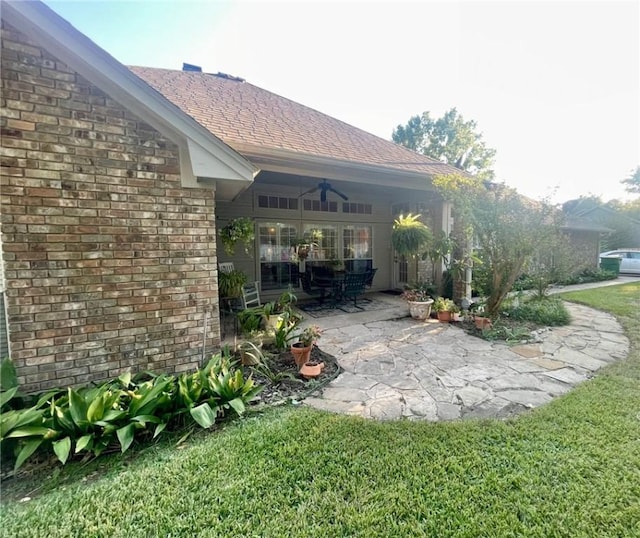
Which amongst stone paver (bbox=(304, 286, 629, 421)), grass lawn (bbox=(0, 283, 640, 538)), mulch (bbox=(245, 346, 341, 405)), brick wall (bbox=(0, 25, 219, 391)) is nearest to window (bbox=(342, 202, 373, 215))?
stone paver (bbox=(304, 286, 629, 421))

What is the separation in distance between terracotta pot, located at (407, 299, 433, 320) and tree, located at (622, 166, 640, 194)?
45553 mm

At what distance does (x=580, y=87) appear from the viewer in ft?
20.5

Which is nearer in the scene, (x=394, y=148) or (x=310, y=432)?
(x=310, y=432)

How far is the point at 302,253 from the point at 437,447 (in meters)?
6.29

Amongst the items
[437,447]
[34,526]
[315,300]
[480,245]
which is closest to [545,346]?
[480,245]

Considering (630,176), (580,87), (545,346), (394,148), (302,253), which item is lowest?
(545,346)

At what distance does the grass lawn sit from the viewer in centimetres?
170

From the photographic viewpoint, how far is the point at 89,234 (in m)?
3.01

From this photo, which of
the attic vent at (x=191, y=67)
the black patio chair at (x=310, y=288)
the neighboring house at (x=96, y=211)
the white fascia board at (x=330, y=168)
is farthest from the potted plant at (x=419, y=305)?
the attic vent at (x=191, y=67)

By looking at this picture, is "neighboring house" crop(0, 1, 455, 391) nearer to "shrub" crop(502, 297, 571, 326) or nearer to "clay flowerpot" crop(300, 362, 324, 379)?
"clay flowerpot" crop(300, 362, 324, 379)

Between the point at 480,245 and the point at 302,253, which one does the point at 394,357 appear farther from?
the point at 302,253

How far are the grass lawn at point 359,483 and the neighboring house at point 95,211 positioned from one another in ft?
4.12

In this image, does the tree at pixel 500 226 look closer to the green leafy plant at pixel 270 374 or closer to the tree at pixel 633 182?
the green leafy plant at pixel 270 374

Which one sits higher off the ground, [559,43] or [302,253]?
[559,43]
